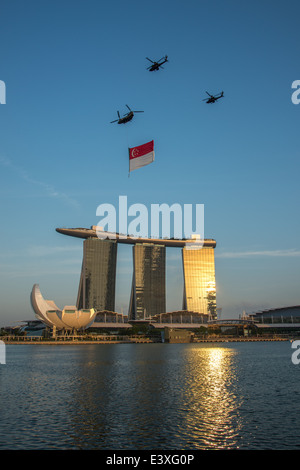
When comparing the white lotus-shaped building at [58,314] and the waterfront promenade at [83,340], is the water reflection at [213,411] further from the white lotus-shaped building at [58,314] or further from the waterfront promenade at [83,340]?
the white lotus-shaped building at [58,314]

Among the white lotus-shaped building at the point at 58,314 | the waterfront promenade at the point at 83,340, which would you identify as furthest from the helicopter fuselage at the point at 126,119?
the white lotus-shaped building at the point at 58,314

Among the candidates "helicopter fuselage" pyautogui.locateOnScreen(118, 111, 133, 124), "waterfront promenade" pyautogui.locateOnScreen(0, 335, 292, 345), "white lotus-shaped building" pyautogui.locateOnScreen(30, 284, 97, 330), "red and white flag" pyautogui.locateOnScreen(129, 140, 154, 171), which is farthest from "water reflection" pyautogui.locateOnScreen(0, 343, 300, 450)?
"white lotus-shaped building" pyautogui.locateOnScreen(30, 284, 97, 330)

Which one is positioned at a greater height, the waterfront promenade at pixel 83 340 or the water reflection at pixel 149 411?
the water reflection at pixel 149 411

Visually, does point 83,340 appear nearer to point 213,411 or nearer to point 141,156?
point 141,156

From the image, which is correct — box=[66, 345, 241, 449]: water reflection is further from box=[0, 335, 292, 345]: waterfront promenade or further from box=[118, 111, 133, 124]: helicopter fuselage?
box=[0, 335, 292, 345]: waterfront promenade

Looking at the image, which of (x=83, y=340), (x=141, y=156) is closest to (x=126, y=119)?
(x=141, y=156)

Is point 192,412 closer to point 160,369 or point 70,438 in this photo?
point 70,438
